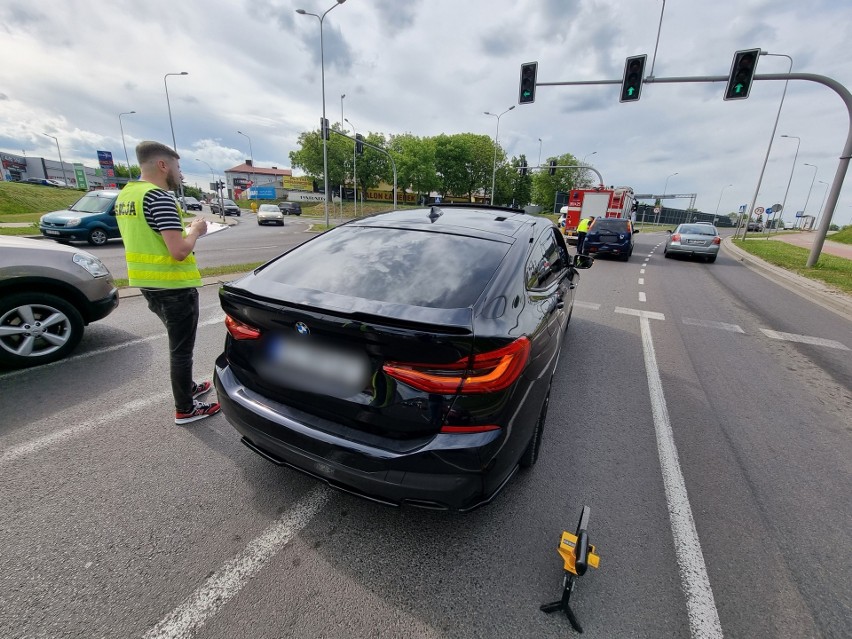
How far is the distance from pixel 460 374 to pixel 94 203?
16411 millimetres

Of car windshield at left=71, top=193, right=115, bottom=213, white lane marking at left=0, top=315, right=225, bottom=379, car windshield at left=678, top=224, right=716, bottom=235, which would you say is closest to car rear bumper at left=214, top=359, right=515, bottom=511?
white lane marking at left=0, top=315, right=225, bottom=379

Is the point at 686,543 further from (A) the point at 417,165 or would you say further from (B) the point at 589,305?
(A) the point at 417,165

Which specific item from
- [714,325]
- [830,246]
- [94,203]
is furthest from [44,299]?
[830,246]

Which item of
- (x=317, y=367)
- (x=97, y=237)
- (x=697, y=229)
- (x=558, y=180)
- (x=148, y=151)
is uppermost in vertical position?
(x=558, y=180)

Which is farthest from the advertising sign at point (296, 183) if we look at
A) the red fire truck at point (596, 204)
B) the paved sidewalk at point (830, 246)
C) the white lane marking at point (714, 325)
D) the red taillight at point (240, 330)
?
the red taillight at point (240, 330)

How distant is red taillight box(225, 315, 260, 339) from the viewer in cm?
210

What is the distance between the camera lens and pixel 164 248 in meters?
2.71

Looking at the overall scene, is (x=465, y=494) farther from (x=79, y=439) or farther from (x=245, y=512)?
(x=79, y=439)

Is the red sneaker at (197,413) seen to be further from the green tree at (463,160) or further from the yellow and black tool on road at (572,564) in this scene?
the green tree at (463,160)

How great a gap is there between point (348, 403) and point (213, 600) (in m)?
1.02

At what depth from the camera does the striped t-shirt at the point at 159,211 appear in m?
2.59

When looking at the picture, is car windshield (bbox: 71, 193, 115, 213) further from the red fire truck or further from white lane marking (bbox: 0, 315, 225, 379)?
the red fire truck

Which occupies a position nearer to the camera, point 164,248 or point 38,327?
point 164,248

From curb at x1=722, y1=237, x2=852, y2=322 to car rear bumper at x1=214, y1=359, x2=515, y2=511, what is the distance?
31.1 ft
